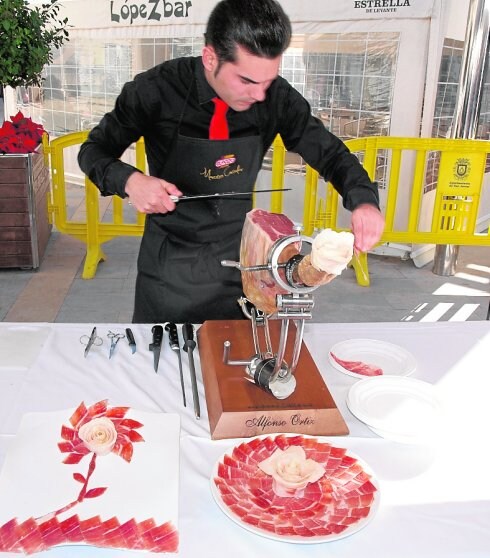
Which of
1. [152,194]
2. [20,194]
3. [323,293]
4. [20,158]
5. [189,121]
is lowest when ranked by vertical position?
[323,293]

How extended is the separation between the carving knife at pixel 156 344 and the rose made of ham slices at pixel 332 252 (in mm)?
587

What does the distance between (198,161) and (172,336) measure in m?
0.60

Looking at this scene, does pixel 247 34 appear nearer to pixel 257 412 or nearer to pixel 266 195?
pixel 257 412

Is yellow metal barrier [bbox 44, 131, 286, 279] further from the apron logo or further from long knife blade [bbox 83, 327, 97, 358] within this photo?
long knife blade [bbox 83, 327, 97, 358]

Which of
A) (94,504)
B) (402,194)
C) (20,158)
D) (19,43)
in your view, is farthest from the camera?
(402,194)

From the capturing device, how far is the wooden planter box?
14.3 feet

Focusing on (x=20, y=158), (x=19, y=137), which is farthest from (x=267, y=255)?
(x=19, y=137)

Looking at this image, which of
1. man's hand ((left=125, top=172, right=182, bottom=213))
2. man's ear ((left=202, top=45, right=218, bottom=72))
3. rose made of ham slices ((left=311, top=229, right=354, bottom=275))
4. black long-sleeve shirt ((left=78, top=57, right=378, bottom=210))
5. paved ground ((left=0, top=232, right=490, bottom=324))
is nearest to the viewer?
rose made of ham slices ((left=311, top=229, right=354, bottom=275))

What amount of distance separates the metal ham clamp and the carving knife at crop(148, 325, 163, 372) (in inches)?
7.3

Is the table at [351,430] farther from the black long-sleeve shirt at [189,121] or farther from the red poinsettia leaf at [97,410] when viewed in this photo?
the black long-sleeve shirt at [189,121]

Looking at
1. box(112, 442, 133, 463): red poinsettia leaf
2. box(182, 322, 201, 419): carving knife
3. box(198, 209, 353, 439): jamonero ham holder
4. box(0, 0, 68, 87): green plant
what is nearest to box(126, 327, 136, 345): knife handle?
box(182, 322, 201, 419): carving knife

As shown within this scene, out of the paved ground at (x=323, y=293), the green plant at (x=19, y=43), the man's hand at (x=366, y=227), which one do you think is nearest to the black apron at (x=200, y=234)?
the man's hand at (x=366, y=227)

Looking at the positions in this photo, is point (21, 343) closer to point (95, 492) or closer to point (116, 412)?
point (116, 412)

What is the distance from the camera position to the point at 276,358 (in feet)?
4.38
